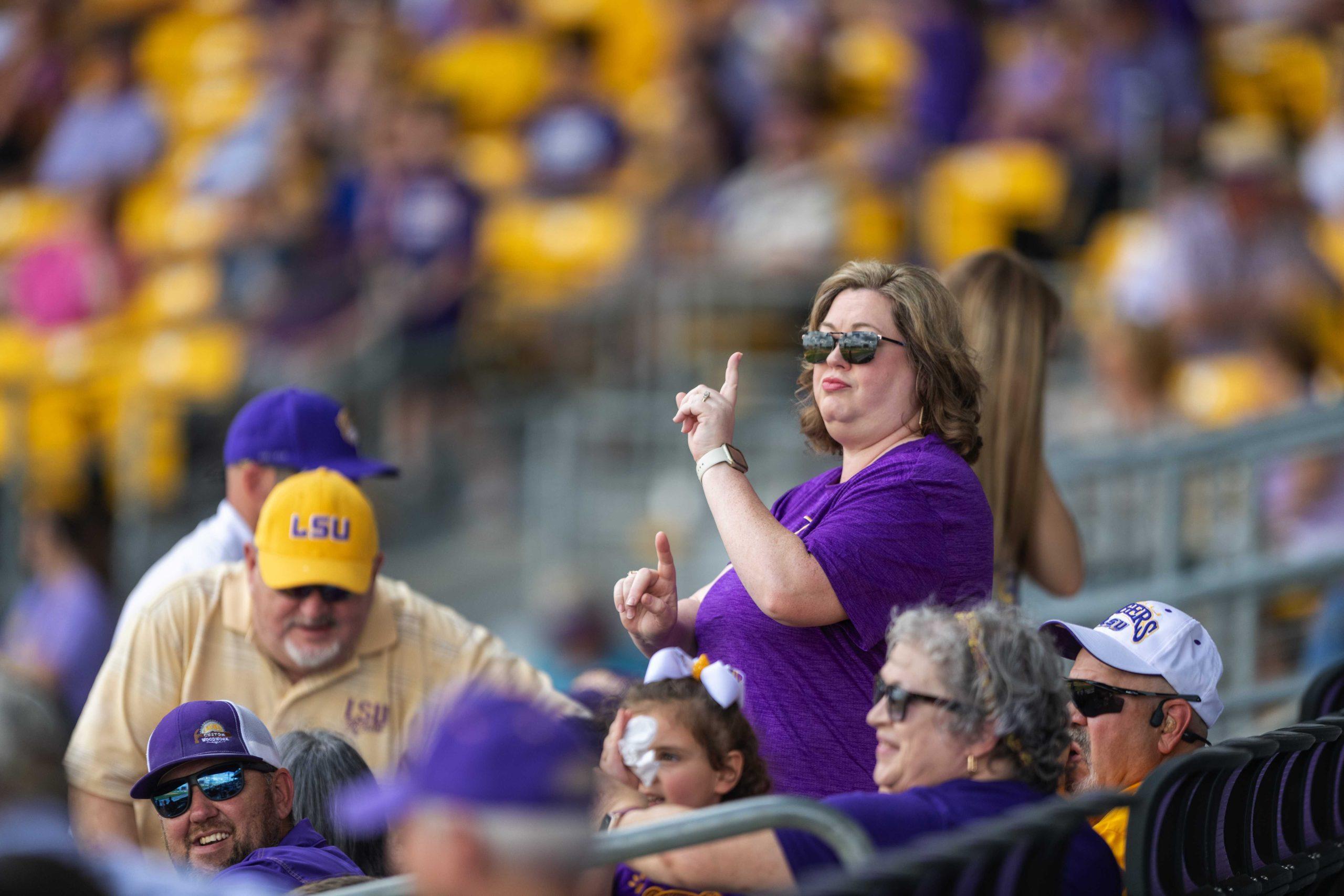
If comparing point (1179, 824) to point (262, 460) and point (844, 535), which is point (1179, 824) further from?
point (262, 460)

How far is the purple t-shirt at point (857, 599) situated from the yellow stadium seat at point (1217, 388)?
444cm

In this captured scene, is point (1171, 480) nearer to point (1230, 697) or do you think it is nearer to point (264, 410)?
point (1230, 697)

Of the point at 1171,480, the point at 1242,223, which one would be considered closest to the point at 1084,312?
the point at 1242,223

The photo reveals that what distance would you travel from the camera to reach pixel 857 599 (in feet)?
8.95

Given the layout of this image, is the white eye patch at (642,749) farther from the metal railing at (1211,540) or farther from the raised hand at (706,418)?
the metal railing at (1211,540)

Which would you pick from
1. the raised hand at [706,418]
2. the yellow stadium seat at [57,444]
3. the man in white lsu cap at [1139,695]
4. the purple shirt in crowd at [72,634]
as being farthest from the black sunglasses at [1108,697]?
the yellow stadium seat at [57,444]

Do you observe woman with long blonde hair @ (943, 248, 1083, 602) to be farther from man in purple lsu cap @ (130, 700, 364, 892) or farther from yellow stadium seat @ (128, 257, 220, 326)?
yellow stadium seat @ (128, 257, 220, 326)

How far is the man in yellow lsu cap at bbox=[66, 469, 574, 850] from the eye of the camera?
3500mm

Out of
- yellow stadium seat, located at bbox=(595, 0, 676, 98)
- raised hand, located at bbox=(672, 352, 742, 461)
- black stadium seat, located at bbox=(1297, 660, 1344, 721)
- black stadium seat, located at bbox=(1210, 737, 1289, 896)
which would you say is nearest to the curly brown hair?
raised hand, located at bbox=(672, 352, 742, 461)

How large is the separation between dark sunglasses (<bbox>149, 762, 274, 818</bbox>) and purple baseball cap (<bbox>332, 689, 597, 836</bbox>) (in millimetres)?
1286

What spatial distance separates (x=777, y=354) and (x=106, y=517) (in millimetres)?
3403

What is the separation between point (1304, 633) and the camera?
562cm

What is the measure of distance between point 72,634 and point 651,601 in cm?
435

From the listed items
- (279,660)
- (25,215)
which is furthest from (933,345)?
(25,215)
